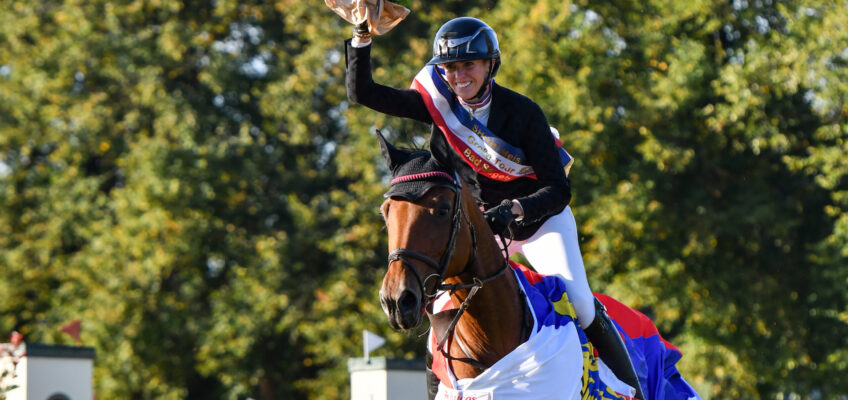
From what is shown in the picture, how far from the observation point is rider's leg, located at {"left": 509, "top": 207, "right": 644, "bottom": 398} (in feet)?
19.2

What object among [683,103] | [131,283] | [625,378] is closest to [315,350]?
[131,283]

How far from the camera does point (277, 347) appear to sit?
83.5 feet

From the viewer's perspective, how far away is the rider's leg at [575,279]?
5.86 metres

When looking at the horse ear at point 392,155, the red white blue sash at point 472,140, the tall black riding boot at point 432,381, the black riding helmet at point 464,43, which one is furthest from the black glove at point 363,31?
the tall black riding boot at point 432,381

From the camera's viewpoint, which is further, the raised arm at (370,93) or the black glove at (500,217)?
the raised arm at (370,93)

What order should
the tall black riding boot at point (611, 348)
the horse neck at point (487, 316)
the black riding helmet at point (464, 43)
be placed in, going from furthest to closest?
the tall black riding boot at point (611, 348) → the black riding helmet at point (464, 43) → the horse neck at point (487, 316)

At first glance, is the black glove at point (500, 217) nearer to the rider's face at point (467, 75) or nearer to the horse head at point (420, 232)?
the horse head at point (420, 232)

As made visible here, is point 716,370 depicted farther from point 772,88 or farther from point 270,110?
point 270,110

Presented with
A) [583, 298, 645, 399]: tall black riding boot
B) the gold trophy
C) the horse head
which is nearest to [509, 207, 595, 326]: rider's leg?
[583, 298, 645, 399]: tall black riding boot

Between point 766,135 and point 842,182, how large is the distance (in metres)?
1.95

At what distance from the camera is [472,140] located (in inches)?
226

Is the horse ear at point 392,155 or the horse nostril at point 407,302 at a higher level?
the horse ear at point 392,155

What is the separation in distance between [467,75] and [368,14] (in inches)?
25.4

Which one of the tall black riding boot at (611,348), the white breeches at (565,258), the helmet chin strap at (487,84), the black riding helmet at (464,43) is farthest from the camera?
the tall black riding boot at (611,348)
